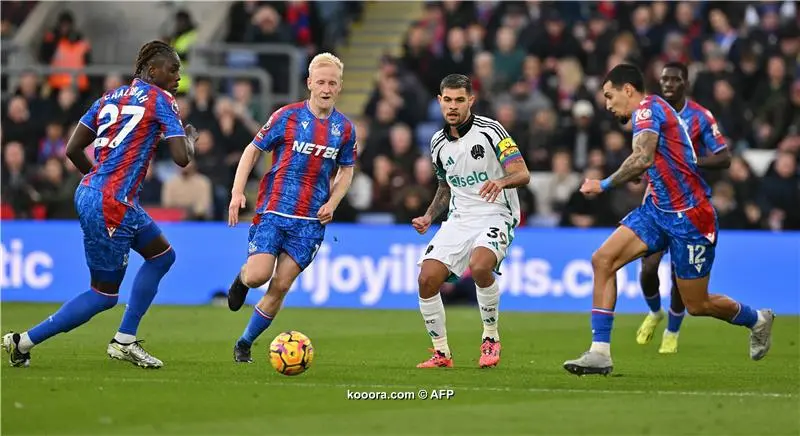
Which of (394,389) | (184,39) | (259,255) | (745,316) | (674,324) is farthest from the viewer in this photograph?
(184,39)

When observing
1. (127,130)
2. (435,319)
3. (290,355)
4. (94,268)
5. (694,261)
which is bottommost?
(290,355)

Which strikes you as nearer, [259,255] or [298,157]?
[259,255]

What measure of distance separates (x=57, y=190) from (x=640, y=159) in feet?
41.1

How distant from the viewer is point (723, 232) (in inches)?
757

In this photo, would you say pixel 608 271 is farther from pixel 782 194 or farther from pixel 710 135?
pixel 782 194

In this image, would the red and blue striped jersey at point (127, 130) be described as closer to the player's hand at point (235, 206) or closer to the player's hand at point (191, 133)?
the player's hand at point (191, 133)

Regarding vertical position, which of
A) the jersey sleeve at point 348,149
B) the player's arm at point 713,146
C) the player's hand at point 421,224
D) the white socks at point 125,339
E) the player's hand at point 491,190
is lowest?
the white socks at point 125,339

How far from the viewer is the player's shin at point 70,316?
10.9 meters

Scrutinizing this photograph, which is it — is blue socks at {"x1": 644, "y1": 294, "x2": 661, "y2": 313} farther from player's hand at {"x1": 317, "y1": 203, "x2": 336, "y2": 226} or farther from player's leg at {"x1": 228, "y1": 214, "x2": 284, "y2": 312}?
player's leg at {"x1": 228, "y1": 214, "x2": 284, "y2": 312}

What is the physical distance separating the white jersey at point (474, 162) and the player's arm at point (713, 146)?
2.00 metres

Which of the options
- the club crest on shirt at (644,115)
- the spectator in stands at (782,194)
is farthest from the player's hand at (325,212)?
the spectator in stands at (782,194)

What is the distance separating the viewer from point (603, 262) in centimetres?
1103

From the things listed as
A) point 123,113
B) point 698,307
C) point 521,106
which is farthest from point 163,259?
point 521,106

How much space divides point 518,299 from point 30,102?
917cm
